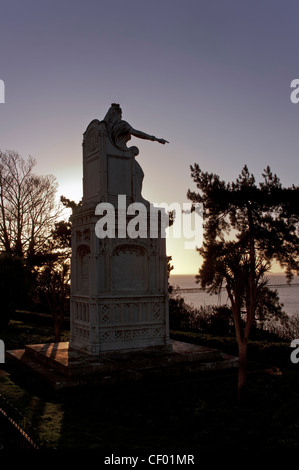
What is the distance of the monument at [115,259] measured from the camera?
13.7 m

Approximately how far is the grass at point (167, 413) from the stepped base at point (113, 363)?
0.28m

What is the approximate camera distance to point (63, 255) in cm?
2633

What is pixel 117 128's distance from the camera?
14633 millimetres

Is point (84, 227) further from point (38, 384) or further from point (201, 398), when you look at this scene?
point (201, 398)

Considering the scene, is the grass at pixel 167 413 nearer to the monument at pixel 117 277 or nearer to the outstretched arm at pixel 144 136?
the monument at pixel 117 277

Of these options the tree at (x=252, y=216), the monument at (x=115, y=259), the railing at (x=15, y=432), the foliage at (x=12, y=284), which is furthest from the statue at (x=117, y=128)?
the foliage at (x=12, y=284)

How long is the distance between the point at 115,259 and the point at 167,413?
5776 millimetres

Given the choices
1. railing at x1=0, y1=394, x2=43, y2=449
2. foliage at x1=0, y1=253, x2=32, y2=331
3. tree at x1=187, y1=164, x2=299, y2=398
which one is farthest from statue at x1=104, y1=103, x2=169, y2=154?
foliage at x1=0, y1=253, x2=32, y2=331

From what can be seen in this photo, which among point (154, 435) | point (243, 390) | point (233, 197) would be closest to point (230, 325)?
point (233, 197)

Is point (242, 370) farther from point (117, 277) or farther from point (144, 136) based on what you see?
point (144, 136)

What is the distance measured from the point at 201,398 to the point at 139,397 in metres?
1.53

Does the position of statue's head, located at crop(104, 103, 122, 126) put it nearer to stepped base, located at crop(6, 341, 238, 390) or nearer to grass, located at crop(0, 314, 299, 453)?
stepped base, located at crop(6, 341, 238, 390)

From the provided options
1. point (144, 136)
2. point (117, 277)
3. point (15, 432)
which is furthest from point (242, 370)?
point (144, 136)
